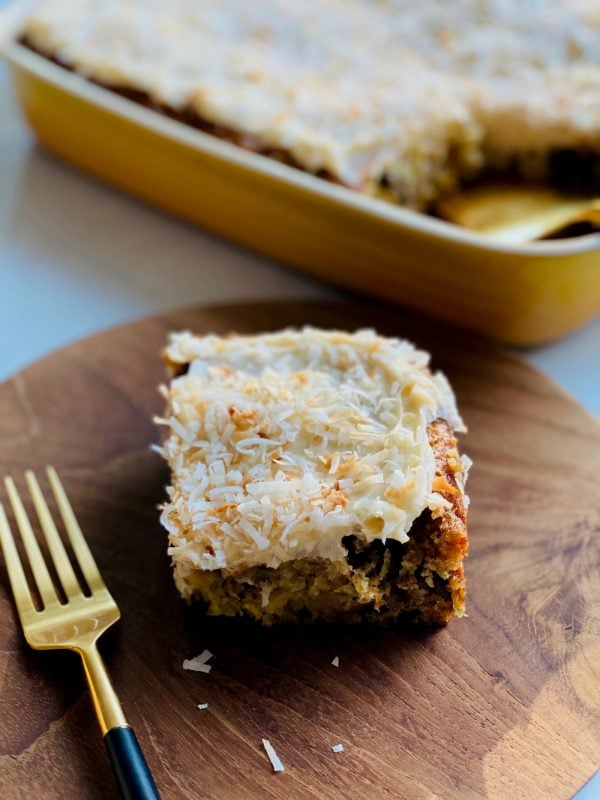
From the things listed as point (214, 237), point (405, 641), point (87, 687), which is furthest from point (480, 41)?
point (87, 687)

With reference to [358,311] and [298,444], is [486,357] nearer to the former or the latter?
[358,311]

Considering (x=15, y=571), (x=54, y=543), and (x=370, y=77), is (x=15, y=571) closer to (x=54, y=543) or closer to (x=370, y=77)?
(x=54, y=543)

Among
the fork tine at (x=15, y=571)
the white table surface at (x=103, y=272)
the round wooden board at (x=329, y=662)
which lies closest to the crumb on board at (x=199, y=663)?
the round wooden board at (x=329, y=662)

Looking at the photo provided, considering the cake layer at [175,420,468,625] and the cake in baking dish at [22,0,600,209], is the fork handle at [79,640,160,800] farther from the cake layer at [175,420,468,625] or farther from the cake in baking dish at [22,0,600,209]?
the cake in baking dish at [22,0,600,209]

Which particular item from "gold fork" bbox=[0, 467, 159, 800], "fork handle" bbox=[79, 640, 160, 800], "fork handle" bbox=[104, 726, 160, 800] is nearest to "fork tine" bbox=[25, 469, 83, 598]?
"gold fork" bbox=[0, 467, 159, 800]

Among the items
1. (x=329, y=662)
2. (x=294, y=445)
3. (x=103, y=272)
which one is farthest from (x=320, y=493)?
(x=103, y=272)

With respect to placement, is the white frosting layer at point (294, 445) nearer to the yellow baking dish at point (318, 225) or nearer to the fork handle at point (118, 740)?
the fork handle at point (118, 740)
